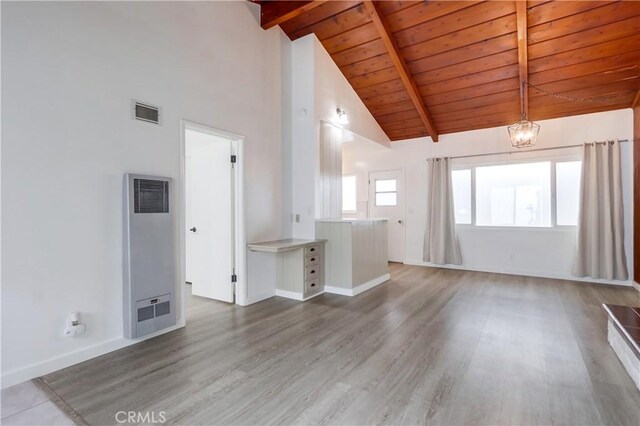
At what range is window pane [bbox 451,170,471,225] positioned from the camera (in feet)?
19.3

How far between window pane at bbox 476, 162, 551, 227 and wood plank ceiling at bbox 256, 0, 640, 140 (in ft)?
2.91

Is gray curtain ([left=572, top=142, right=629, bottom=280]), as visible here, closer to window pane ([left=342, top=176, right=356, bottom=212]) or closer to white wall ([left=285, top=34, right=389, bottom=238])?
white wall ([left=285, top=34, right=389, bottom=238])

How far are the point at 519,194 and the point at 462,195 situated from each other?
0.93 m

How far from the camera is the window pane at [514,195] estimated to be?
17.0 ft

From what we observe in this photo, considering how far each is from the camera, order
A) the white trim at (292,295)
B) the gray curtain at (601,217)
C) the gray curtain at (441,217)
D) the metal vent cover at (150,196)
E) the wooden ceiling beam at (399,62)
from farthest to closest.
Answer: the gray curtain at (441,217), the gray curtain at (601,217), the white trim at (292,295), the wooden ceiling beam at (399,62), the metal vent cover at (150,196)

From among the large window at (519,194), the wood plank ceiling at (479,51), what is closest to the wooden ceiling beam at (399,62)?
the wood plank ceiling at (479,51)

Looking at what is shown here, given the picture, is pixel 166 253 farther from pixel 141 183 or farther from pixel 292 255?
pixel 292 255

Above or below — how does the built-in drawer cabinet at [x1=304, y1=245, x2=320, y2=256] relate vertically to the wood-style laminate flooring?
above

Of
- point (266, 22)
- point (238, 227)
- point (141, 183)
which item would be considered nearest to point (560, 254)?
point (238, 227)

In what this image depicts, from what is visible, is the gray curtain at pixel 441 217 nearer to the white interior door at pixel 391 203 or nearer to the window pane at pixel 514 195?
the window pane at pixel 514 195

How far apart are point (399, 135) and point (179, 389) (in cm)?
584

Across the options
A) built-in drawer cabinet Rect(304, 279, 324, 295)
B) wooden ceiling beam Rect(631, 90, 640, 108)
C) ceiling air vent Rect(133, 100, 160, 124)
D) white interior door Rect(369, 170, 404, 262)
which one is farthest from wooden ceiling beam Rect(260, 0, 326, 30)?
wooden ceiling beam Rect(631, 90, 640, 108)

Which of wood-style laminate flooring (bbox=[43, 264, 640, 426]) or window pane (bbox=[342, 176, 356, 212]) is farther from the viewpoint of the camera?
window pane (bbox=[342, 176, 356, 212])

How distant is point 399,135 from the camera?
21.0ft
